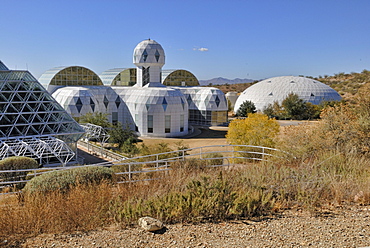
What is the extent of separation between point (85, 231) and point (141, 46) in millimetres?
38046

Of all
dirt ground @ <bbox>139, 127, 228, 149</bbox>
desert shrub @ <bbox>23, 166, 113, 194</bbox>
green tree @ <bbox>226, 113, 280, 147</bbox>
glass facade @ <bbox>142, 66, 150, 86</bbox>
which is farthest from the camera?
glass facade @ <bbox>142, 66, 150, 86</bbox>

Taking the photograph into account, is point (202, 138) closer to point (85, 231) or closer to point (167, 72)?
point (167, 72)

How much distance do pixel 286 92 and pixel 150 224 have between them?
2028 inches

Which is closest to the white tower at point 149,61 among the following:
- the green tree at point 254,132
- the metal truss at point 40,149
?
the green tree at point 254,132

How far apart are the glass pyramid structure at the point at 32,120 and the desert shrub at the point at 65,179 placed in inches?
438

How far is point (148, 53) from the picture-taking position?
139 ft

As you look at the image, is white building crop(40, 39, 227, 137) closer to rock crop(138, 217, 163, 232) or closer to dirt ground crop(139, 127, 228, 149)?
dirt ground crop(139, 127, 228, 149)

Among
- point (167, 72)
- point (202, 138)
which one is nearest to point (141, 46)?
point (167, 72)

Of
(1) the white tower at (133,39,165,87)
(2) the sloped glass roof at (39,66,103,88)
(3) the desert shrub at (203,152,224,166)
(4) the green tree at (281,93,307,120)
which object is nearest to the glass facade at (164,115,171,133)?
(1) the white tower at (133,39,165,87)

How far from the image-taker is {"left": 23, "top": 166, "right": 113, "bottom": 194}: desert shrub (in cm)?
906

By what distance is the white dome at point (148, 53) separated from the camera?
42.4 m

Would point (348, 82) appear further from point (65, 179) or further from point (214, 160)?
point (65, 179)

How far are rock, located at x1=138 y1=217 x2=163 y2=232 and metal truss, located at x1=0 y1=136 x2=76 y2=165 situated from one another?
47.9ft

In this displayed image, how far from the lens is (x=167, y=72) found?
4988 centimetres
